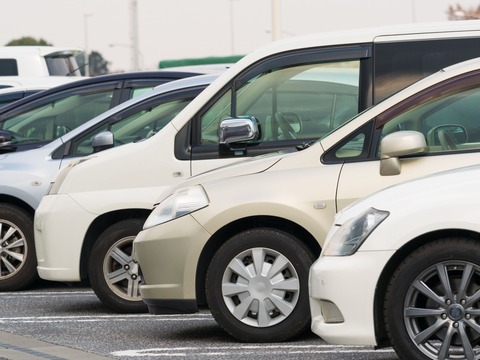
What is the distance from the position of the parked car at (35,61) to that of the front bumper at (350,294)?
2043cm

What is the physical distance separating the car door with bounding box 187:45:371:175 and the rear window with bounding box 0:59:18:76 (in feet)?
59.1

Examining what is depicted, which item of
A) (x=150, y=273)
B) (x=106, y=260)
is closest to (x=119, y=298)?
(x=106, y=260)

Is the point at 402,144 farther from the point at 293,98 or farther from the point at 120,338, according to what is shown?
the point at 120,338

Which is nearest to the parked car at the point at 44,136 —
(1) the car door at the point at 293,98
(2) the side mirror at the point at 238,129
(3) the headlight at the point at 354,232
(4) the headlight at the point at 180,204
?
(1) the car door at the point at 293,98

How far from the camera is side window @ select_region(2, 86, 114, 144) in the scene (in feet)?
43.4

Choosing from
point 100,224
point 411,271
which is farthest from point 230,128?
point 411,271

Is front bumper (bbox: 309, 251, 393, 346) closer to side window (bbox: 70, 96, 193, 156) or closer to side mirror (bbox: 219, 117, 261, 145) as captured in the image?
side mirror (bbox: 219, 117, 261, 145)

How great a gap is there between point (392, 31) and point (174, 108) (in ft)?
8.36

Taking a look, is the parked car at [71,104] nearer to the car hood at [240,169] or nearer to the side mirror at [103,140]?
the side mirror at [103,140]

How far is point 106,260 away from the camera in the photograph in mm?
10492

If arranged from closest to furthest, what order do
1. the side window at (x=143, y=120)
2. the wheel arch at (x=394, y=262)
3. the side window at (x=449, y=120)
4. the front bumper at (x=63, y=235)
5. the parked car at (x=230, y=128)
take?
the wheel arch at (x=394, y=262) < the side window at (x=449, y=120) < the parked car at (x=230, y=128) < the front bumper at (x=63, y=235) < the side window at (x=143, y=120)

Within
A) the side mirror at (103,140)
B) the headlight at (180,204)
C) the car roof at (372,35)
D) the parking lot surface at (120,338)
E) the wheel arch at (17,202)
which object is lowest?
the parking lot surface at (120,338)

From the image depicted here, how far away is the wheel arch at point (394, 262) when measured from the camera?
688cm

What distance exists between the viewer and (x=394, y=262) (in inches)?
275
